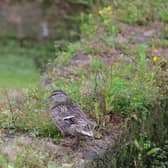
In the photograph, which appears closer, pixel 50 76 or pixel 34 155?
pixel 34 155

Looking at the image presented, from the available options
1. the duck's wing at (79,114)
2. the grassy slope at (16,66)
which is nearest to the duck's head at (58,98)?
the duck's wing at (79,114)

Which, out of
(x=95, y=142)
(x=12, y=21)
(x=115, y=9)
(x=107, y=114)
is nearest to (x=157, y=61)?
(x=107, y=114)

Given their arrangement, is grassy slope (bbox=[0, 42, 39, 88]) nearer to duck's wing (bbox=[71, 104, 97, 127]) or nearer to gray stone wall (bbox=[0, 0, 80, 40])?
gray stone wall (bbox=[0, 0, 80, 40])

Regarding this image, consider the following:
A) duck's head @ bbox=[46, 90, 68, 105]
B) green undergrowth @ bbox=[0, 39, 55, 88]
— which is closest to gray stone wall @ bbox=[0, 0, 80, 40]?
green undergrowth @ bbox=[0, 39, 55, 88]

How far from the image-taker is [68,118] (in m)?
5.45

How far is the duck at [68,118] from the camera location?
17.6ft

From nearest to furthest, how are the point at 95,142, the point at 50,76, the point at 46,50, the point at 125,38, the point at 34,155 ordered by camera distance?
the point at 34,155 < the point at 95,142 < the point at 50,76 < the point at 125,38 < the point at 46,50

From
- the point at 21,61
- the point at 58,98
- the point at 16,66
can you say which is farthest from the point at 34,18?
the point at 58,98

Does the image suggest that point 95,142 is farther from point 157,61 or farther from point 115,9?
point 115,9

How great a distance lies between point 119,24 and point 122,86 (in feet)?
10.3

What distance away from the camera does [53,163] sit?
512 cm

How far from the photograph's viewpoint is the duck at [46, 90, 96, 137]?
537cm

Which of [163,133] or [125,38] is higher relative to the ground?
[125,38]

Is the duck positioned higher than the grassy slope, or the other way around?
the duck
